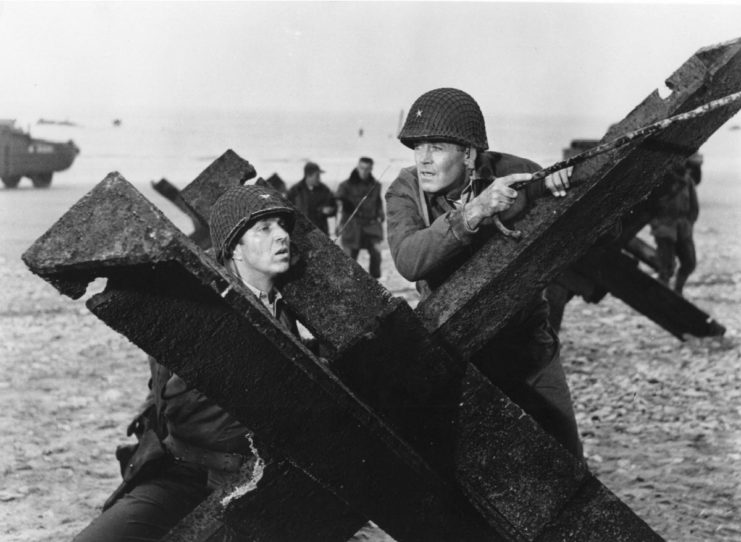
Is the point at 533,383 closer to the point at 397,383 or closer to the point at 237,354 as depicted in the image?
the point at 397,383

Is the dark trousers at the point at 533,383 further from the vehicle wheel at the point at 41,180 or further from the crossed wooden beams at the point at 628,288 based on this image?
the vehicle wheel at the point at 41,180

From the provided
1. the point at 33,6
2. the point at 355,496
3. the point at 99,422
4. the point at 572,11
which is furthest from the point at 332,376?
the point at 572,11

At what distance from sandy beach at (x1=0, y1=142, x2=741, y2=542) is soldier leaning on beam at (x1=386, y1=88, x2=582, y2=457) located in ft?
7.21

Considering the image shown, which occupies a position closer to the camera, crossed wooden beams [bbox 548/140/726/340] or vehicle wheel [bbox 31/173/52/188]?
crossed wooden beams [bbox 548/140/726/340]

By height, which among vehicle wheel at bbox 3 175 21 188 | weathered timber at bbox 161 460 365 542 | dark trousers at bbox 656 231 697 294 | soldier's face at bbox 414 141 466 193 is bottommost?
vehicle wheel at bbox 3 175 21 188

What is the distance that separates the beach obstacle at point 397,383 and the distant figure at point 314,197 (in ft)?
40.2

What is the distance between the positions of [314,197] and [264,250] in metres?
12.2

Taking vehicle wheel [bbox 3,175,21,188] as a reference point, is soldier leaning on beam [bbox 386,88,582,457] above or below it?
above

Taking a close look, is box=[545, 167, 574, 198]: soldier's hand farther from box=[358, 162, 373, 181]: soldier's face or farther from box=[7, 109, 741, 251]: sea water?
box=[358, 162, 373, 181]: soldier's face

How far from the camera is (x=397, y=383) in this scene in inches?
83.6

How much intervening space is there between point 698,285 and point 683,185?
1.79m

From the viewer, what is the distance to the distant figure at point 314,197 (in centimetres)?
1467

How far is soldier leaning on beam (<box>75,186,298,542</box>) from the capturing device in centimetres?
271

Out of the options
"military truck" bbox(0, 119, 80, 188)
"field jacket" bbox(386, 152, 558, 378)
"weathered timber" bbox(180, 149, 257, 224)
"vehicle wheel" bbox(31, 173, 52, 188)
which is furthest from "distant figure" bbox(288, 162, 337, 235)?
"vehicle wheel" bbox(31, 173, 52, 188)
